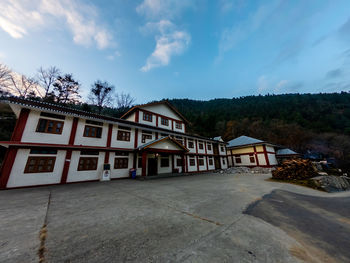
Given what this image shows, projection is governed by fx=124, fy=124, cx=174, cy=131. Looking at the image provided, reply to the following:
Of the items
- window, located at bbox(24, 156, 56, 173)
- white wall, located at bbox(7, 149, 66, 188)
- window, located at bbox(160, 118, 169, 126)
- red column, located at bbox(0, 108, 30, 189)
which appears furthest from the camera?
window, located at bbox(160, 118, 169, 126)

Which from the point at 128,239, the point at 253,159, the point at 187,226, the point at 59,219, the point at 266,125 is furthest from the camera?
the point at 266,125

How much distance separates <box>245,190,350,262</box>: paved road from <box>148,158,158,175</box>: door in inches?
465

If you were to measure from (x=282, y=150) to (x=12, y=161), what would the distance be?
36131mm

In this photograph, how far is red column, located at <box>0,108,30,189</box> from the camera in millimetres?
7738

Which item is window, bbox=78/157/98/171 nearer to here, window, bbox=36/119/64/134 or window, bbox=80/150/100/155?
window, bbox=80/150/100/155

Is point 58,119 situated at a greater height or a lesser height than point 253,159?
greater

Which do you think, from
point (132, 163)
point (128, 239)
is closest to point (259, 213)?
point (128, 239)

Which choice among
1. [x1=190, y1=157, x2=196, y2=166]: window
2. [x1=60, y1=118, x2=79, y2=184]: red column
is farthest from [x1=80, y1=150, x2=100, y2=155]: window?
[x1=190, y1=157, x2=196, y2=166]: window

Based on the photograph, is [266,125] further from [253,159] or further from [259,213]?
[259,213]

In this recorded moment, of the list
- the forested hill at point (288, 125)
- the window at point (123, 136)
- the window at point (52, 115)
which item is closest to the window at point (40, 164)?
the window at point (52, 115)

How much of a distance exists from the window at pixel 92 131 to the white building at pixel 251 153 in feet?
77.4

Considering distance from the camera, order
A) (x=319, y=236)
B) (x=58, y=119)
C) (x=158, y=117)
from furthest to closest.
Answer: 1. (x=158, y=117)
2. (x=58, y=119)
3. (x=319, y=236)

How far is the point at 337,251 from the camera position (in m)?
2.31

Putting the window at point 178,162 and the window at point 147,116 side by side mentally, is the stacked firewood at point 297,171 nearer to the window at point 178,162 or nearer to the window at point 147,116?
the window at point 178,162
